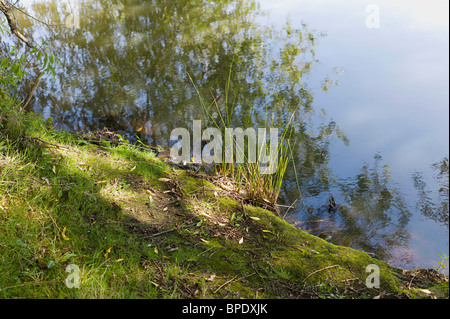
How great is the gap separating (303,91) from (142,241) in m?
3.76

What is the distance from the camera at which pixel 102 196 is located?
8.06 feet

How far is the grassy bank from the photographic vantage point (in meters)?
1.85

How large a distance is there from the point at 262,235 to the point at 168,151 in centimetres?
193

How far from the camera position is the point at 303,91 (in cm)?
520

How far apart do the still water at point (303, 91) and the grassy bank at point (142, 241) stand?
0.90 meters

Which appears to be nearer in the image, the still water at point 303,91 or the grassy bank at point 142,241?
the grassy bank at point 142,241

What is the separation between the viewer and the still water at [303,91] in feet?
11.2

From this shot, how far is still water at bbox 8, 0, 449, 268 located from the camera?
342cm

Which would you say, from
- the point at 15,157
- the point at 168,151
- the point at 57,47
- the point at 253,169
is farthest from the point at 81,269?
the point at 57,47

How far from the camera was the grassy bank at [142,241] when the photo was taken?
1.85 meters

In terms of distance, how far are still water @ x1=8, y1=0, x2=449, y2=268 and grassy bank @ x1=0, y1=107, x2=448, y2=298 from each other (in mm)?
895

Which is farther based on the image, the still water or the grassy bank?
the still water
